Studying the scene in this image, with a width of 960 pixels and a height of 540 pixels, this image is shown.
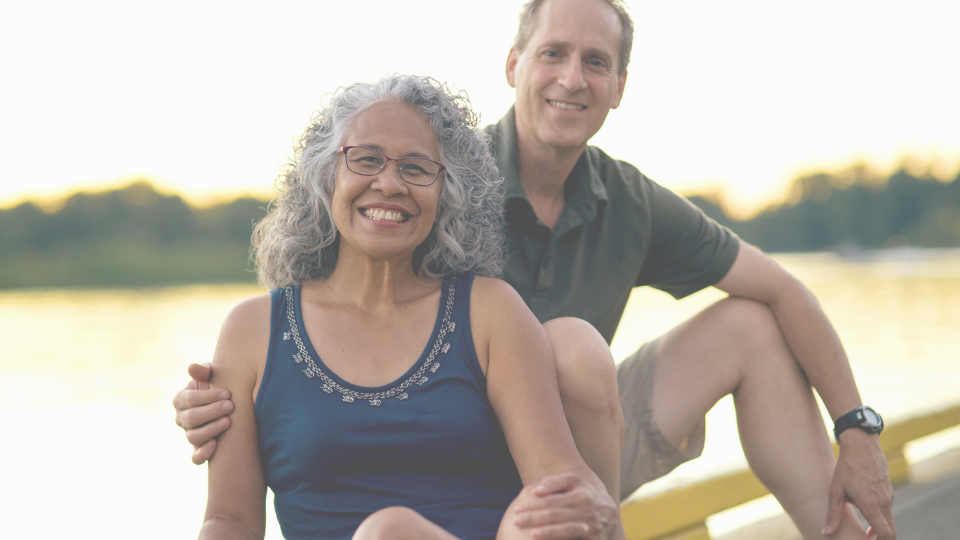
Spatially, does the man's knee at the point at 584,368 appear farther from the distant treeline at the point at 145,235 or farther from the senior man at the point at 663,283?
the distant treeline at the point at 145,235

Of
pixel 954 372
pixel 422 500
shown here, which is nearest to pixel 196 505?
pixel 422 500

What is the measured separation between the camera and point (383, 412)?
5.13 ft

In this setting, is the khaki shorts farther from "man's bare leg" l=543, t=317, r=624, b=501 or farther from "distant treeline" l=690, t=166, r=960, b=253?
"distant treeline" l=690, t=166, r=960, b=253

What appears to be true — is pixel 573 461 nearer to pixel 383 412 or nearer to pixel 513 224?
pixel 383 412

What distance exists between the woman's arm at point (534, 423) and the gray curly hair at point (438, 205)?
0.40 ft

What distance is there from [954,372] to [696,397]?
236 inches

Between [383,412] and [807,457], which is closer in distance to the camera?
[383,412]

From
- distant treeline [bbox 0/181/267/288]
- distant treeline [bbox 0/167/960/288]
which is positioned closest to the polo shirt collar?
distant treeline [bbox 0/167/960/288]

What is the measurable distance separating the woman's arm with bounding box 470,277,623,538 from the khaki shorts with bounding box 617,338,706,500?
0.73 m

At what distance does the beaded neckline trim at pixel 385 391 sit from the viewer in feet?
5.19

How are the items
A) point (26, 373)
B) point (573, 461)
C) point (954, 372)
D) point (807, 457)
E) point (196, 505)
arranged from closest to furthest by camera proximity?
point (573, 461), point (807, 457), point (196, 505), point (954, 372), point (26, 373)

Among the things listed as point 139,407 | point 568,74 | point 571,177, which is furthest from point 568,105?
point 139,407

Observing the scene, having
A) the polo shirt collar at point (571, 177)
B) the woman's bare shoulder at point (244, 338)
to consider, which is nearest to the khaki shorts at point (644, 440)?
the polo shirt collar at point (571, 177)

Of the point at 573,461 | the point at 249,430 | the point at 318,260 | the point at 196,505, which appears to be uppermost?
the point at 318,260
